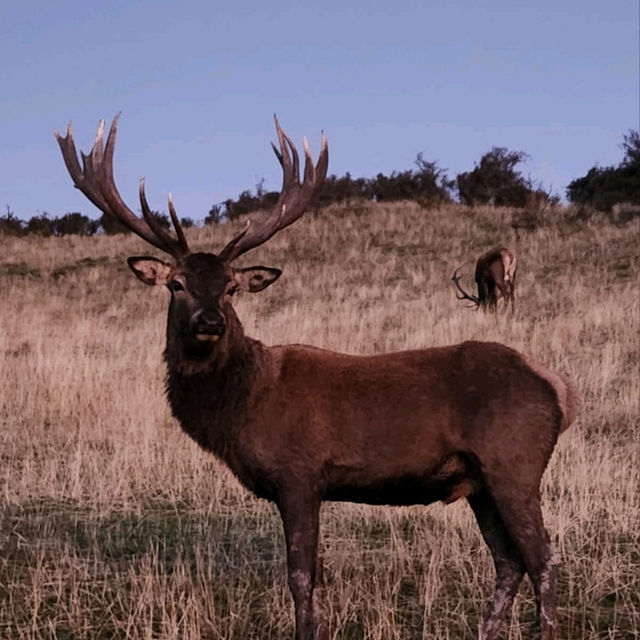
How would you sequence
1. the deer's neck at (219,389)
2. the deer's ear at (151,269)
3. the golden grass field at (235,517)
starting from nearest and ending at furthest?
the deer's neck at (219,389) < the golden grass field at (235,517) < the deer's ear at (151,269)

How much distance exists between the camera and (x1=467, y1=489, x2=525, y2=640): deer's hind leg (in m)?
4.78

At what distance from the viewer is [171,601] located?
492 cm

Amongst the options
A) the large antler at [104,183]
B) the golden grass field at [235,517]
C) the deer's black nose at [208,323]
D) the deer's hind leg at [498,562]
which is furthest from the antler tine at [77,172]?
the deer's hind leg at [498,562]

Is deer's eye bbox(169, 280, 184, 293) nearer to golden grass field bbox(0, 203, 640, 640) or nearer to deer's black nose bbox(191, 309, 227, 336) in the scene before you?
deer's black nose bbox(191, 309, 227, 336)

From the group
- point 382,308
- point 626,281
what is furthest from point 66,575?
point 626,281

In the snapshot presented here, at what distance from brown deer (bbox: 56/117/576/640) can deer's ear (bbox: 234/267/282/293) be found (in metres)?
0.32

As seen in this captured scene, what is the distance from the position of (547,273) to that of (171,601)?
19145 millimetres

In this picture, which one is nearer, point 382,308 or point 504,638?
point 504,638

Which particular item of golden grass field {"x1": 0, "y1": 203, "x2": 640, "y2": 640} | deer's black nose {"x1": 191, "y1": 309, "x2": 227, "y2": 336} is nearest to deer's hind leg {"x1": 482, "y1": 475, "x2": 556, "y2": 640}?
golden grass field {"x1": 0, "y1": 203, "x2": 640, "y2": 640}

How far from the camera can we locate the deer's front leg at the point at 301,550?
4.48m

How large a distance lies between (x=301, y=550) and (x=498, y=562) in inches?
44.6

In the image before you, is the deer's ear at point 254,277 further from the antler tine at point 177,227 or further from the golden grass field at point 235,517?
the golden grass field at point 235,517

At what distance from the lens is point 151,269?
5441mm

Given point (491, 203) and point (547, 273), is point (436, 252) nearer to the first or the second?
point (547, 273)
